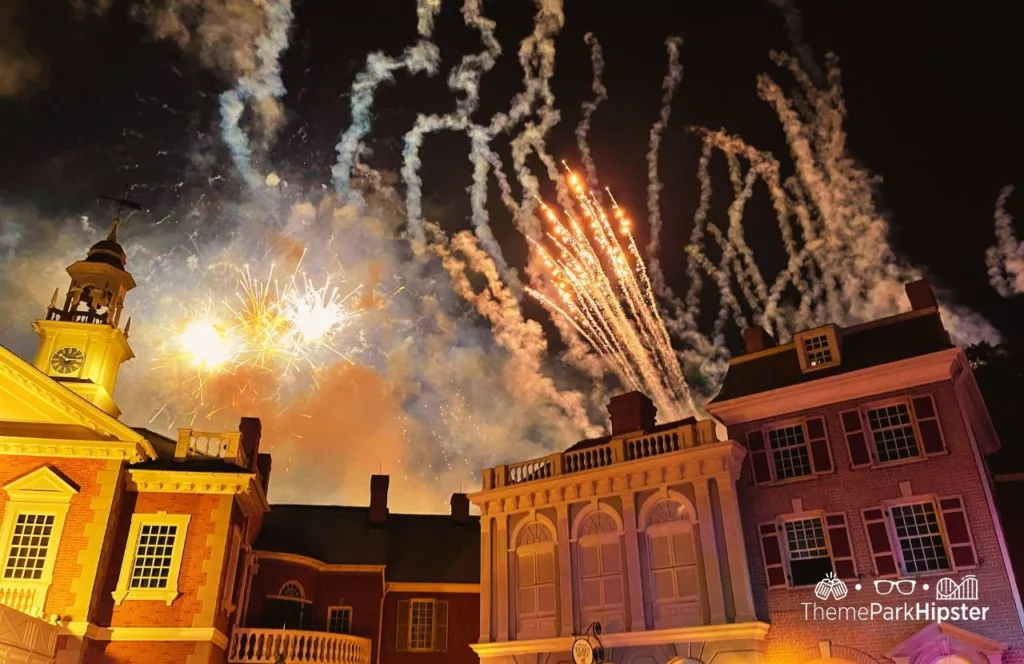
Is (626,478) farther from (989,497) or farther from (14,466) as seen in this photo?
(14,466)

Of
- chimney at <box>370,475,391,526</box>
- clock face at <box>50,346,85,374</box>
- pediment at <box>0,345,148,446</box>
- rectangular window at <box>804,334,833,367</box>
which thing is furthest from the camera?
chimney at <box>370,475,391,526</box>

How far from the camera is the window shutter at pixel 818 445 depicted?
21.8 m

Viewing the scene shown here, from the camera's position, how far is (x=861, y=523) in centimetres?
2070

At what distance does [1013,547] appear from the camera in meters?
22.3

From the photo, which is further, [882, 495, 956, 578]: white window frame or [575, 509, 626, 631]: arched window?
[575, 509, 626, 631]: arched window

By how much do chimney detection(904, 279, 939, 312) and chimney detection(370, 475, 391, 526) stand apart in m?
22.2

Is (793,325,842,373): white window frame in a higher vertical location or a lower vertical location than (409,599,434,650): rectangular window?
higher

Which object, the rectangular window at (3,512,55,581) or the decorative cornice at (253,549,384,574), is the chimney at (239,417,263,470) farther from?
the rectangular window at (3,512,55,581)

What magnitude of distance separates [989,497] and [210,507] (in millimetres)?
21428

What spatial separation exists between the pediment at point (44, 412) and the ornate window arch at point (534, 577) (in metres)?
12.2

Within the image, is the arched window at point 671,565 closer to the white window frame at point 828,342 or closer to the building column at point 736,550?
the building column at point 736,550

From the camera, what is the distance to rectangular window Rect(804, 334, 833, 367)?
75.6 feet

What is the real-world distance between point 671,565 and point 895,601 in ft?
19.2

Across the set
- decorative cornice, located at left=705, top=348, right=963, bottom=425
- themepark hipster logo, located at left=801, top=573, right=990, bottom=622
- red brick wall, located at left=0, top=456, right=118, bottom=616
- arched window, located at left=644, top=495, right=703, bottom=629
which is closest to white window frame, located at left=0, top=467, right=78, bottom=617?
red brick wall, located at left=0, top=456, right=118, bottom=616
